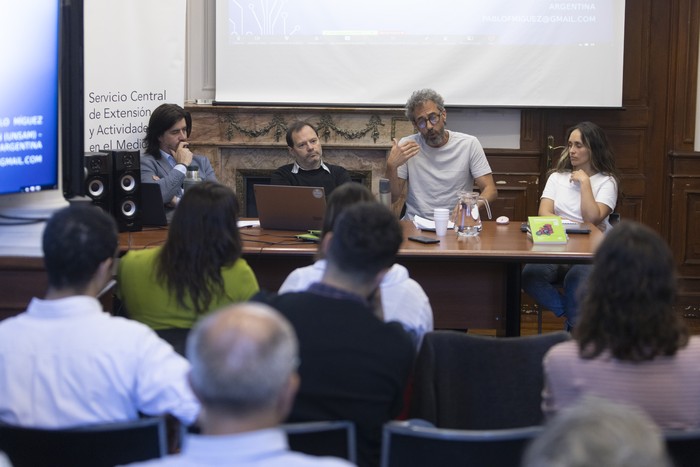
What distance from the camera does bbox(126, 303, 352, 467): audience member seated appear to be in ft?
4.20

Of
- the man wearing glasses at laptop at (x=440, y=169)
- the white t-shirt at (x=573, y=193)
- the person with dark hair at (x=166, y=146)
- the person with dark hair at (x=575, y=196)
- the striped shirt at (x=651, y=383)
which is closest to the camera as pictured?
the striped shirt at (x=651, y=383)

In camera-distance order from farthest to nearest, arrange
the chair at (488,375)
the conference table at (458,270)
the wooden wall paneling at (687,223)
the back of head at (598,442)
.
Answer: the wooden wall paneling at (687,223) → the conference table at (458,270) → the chair at (488,375) → the back of head at (598,442)

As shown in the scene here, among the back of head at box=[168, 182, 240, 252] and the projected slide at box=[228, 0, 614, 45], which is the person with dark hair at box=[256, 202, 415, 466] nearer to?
the back of head at box=[168, 182, 240, 252]

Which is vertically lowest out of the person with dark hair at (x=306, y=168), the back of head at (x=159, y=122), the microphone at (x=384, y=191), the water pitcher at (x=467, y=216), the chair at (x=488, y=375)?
the chair at (x=488, y=375)

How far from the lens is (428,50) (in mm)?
6023

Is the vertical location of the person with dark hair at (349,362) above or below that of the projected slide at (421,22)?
below

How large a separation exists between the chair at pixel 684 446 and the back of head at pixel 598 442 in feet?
2.32

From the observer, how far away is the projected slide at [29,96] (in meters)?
3.13

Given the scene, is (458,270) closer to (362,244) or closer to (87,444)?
(362,244)

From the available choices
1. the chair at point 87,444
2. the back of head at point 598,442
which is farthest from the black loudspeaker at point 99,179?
the back of head at point 598,442

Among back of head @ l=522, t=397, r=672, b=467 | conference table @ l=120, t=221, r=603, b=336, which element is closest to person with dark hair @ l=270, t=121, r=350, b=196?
conference table @ l=120, t=221, r=603, b=336

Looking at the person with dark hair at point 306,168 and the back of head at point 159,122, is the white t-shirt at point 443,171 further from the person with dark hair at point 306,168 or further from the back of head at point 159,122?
the back of head at point 159,122

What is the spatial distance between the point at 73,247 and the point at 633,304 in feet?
4.09

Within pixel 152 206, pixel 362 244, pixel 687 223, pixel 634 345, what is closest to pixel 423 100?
pixel 152 206
